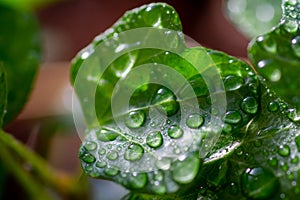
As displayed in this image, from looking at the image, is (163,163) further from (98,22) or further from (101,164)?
(98,22)

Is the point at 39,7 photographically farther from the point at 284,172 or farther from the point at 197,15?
the point at 284,172

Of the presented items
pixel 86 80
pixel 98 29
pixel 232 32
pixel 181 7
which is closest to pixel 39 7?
pixel 98 29

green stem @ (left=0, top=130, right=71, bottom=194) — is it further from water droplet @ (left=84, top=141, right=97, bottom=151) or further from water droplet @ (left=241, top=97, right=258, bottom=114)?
water droplet @ (left=241, top=97, right=258, bottom=114)

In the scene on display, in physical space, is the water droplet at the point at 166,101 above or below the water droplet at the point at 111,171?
above

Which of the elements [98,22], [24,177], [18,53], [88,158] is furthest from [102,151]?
[98,22]

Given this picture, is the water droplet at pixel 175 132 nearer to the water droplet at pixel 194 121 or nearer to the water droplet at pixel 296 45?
the water droplet at pixel 194 121

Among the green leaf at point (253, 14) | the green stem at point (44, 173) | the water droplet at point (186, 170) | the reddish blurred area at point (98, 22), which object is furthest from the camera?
the reddish blurred area at point (98, 22)

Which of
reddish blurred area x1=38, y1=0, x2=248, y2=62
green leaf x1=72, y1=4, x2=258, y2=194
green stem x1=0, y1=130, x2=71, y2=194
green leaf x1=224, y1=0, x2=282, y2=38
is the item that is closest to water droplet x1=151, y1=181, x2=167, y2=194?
green leaf x1=72, y1=4, x2=258, y2=194

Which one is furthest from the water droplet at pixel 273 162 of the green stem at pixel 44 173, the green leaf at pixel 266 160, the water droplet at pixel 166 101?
the green stem at pixel 44 173
